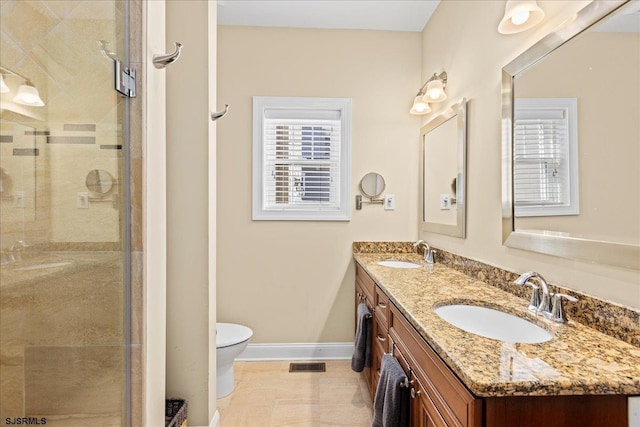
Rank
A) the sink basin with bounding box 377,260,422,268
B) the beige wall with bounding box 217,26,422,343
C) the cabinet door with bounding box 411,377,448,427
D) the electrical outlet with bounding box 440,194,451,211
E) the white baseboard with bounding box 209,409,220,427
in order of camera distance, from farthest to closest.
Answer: the beige wall with bounding box 217,26,422,343 → the sink basin with bounding box 377,260,422,268 → the electrical outlet with bounding box 440,194,451,211 → the white baseboard with bounding box 209,409,220,427 → the cabinet door with bounding box 411,377,448,427

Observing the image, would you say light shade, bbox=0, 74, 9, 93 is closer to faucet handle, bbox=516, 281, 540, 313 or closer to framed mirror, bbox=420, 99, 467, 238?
faucet handle, bbox=516, 281, 540, 313

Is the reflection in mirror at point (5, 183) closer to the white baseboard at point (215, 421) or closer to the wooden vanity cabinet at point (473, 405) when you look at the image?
the wooden vanity cabinet at point (473, 405)

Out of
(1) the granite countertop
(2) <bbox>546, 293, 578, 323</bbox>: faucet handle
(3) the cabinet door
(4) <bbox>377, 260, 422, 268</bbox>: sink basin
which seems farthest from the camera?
(4) <bbox>377, 260, 422, 268</bbox>: sink basin

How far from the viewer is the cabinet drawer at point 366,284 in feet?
6.73

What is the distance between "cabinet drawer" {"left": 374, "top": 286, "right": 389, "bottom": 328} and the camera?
1.66 m

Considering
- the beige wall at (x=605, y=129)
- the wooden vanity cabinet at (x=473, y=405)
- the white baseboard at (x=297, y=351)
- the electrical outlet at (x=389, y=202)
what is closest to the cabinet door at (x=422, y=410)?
the wooden vanity cabinet at (x=473, y=405)

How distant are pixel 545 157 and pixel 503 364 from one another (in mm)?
912

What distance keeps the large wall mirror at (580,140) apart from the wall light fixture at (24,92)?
1.68 metres

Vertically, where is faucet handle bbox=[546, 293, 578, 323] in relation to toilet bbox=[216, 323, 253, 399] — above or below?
above

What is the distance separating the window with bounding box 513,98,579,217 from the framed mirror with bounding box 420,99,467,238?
54 cm

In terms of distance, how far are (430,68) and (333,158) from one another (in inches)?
41.4

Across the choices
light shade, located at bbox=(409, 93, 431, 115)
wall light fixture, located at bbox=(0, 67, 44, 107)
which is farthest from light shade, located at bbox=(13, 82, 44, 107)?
light shade, located at bbox=(409, 93, 431, 115)

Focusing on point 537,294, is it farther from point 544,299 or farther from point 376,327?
point 376,327

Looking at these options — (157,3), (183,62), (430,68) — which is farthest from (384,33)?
(157,3)
